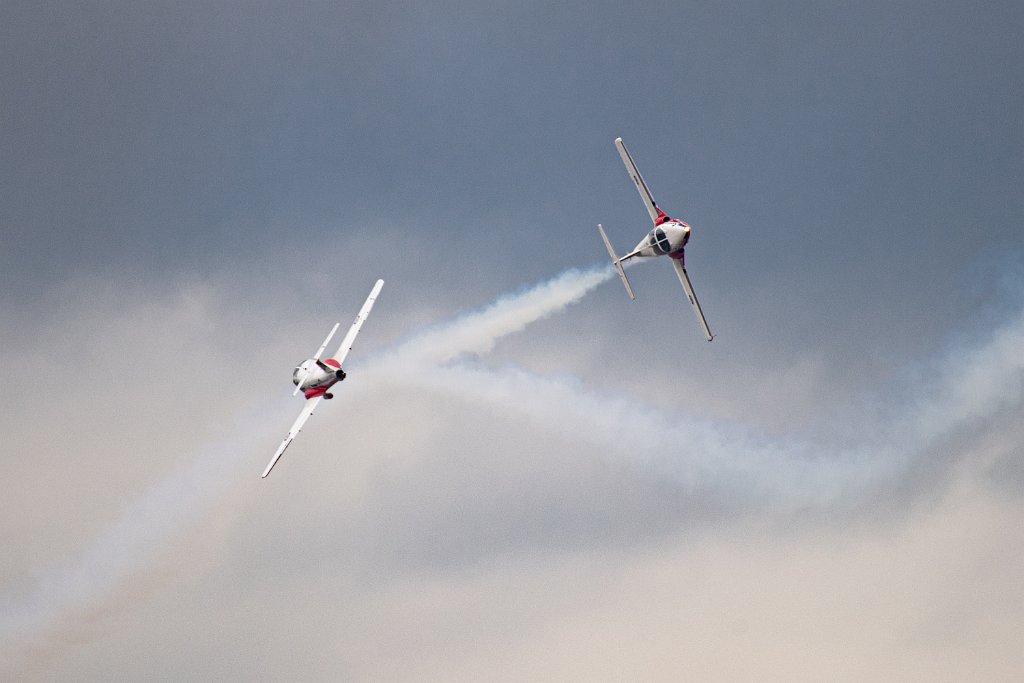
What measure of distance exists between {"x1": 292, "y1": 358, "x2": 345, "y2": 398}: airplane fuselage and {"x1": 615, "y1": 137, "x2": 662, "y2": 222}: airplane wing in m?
46.1

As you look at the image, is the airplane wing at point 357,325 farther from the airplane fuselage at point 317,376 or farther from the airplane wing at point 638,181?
the airplane wing at point 638,181

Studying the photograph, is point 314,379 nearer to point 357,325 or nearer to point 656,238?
point 357,325

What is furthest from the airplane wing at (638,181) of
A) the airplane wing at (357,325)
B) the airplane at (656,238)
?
the airplane wing at (357,325)

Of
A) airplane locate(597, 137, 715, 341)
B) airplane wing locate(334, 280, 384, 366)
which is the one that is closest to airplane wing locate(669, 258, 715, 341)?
airplane locate(597, 137, 715, 341)

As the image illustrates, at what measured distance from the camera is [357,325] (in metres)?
188

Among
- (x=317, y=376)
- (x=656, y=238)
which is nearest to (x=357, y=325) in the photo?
(x=317, y=376)

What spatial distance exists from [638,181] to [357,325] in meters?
42.7

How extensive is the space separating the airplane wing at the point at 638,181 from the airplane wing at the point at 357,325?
38.7 m

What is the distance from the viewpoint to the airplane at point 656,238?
180500 millimetres

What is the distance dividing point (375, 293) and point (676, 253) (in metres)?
42.5

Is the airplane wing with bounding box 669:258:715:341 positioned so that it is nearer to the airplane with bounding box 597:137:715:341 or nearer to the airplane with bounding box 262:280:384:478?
the airplane with bounding box 597:137:715:341

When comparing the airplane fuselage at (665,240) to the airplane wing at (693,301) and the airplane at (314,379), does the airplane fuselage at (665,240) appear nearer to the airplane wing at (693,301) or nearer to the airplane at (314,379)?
the airplane wing at (693,301)

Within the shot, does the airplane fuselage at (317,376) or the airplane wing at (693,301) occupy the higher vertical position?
the airplane wing at (693,301)

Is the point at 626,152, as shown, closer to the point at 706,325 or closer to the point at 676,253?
the point at 676,253
